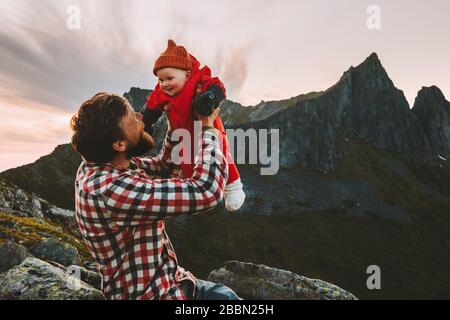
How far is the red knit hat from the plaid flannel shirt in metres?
1.95

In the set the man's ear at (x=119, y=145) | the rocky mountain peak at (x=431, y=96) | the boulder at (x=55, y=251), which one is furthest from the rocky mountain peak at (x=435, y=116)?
the man's ear at (x=119, y=145)

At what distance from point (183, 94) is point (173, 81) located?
40cm

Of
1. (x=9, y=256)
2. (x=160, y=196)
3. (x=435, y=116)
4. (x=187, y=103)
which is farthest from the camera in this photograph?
(x=435, y=116)

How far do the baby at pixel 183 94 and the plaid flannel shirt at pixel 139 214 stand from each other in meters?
0.91

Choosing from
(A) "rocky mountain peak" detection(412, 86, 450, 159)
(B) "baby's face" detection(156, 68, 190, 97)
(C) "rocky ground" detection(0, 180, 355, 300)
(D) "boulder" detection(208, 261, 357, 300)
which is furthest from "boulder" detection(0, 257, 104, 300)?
(A) "rocky mountain peak" detection(412, 86, 450, 159)

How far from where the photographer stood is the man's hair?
257 cm

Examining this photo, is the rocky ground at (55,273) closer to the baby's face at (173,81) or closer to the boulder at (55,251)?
the boulder at (55,251)

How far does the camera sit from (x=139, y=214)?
8.04 feet

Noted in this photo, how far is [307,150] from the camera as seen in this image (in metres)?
93.5

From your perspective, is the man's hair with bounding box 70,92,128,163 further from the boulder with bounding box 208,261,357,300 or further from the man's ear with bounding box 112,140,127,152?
the boulder with bounding box 208,261,357,300

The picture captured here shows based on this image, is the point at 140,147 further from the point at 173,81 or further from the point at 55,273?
the point at 55,273

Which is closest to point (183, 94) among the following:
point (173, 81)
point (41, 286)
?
point (173, 81)
